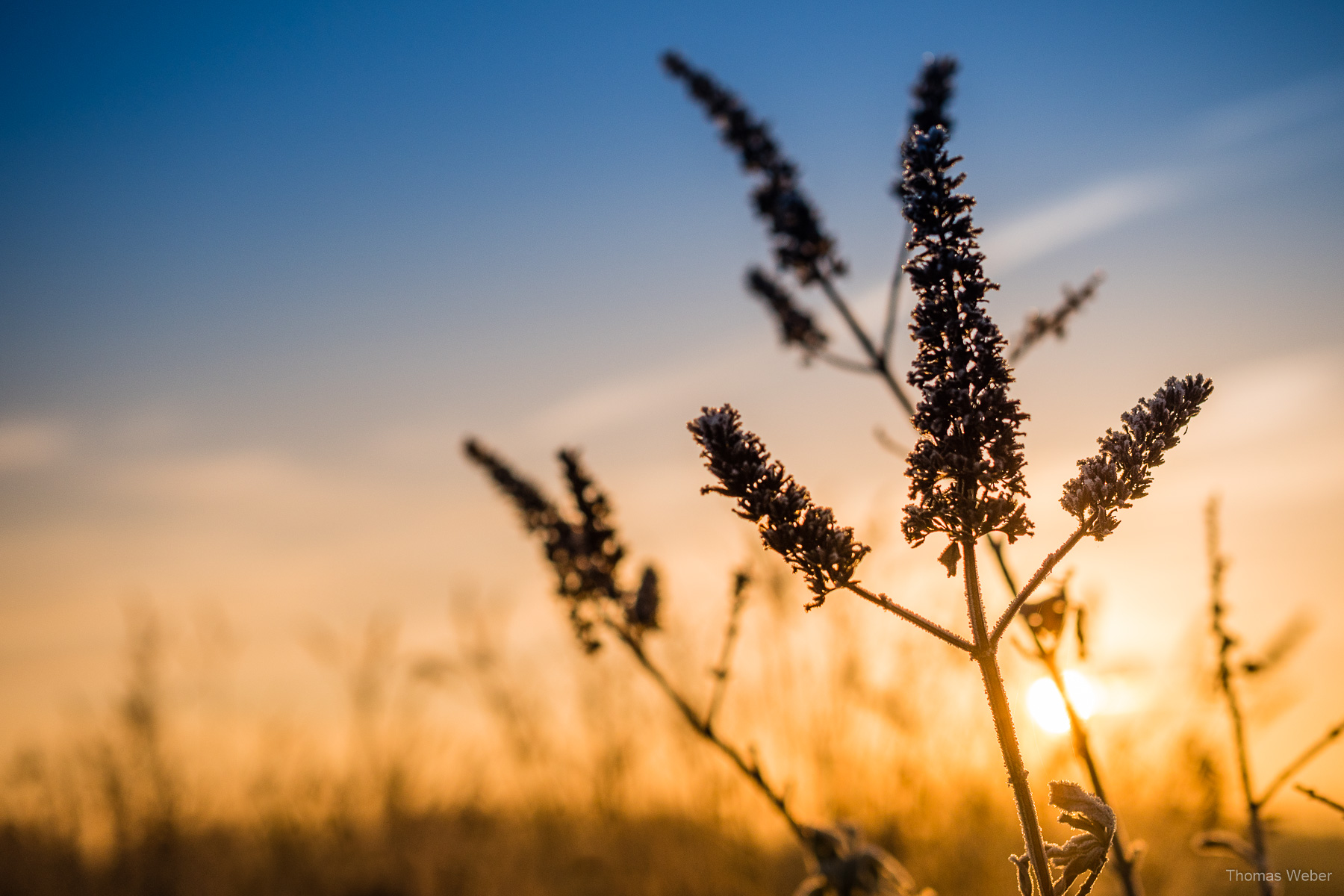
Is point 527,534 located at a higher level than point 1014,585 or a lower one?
higher

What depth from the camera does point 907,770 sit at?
5453 millimetres

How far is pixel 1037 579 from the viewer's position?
4.09ft

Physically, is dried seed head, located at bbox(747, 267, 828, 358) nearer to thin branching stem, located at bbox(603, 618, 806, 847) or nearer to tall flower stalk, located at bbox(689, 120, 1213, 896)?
thin branching stem, located at bbox(603, 618, 806, 847)

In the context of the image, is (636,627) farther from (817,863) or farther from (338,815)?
(338,815)

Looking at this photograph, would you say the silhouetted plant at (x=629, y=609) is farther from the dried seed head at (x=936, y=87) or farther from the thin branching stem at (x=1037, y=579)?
the dried seed head at (x=936, y=87)

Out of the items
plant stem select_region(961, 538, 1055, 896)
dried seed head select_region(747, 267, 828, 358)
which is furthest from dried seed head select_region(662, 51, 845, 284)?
plant stem select_region(961, 538, 1055, 896)

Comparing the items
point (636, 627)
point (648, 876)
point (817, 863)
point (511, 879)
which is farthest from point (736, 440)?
point (511, 879)

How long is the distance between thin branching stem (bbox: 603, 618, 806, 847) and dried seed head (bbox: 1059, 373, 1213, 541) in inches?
50.5

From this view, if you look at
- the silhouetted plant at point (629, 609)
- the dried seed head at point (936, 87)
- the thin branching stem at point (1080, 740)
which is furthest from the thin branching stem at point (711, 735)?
the dried seed head at point (936, 87)

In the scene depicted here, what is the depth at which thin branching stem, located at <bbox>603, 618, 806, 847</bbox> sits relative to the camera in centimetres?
227

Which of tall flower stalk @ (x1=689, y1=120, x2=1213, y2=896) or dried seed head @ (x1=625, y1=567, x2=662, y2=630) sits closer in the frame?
tall flower stalk @ (x1=689, y1=120, x2=1213, y2=896)

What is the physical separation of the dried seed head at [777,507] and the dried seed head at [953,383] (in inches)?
5.3

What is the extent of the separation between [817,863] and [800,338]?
6.34 feet

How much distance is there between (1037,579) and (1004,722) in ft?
0.77
